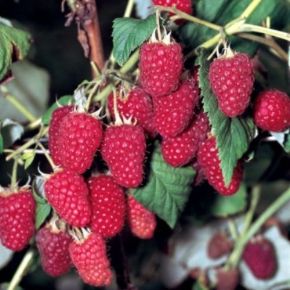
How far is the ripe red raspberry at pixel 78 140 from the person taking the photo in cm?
103

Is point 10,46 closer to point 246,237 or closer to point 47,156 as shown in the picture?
point 47,156

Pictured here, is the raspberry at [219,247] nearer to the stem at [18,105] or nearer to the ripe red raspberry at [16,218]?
the stem at [18,105]

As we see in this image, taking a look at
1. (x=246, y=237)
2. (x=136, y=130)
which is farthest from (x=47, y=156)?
(x=246, y=237)

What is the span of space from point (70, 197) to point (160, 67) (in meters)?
0.23

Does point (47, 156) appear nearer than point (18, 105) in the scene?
Yes

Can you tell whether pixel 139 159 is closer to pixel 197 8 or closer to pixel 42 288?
pixel 197 8

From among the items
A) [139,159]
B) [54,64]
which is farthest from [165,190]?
[54,64]

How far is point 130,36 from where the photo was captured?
1049 millimetres

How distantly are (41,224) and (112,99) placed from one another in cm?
23

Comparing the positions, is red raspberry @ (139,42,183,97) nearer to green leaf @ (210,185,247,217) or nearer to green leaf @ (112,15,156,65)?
green leaf @ (112,15,156,65)

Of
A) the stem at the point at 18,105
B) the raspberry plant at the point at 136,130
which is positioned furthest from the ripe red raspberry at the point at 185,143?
the stem at the point at 18,105

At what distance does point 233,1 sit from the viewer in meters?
1.32

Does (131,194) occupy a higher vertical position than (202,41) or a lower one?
lower

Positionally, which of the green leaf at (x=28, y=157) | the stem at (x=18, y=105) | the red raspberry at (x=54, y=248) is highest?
the green leaf at (x=28, y=157)
